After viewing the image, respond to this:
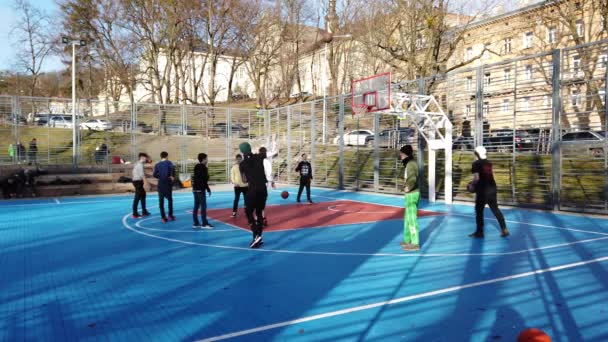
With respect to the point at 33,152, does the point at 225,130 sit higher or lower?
higher

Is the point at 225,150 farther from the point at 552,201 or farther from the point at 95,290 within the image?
the point at 95,290

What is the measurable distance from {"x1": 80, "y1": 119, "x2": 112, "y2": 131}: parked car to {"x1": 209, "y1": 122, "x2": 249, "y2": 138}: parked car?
19.6 ft

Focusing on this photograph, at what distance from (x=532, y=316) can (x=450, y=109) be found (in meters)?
14.4

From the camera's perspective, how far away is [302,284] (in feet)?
21.1

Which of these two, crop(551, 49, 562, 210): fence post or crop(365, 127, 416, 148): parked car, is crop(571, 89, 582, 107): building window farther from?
crop(365, 127, 416, 148): parked car

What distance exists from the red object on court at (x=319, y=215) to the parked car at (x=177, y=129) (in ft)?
41.3

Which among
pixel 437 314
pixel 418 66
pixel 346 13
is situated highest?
pixel 346 13

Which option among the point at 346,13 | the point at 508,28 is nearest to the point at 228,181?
the point at 346,13

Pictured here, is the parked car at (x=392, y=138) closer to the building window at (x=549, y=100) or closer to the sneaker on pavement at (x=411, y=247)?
the building window at (x=549, y=100)

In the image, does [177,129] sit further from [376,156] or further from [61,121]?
[376,156]

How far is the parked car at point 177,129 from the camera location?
26.2 metres

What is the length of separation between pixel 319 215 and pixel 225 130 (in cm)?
1601

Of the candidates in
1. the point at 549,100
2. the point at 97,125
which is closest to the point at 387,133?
the point at 549,100

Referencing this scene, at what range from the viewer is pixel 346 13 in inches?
1372
